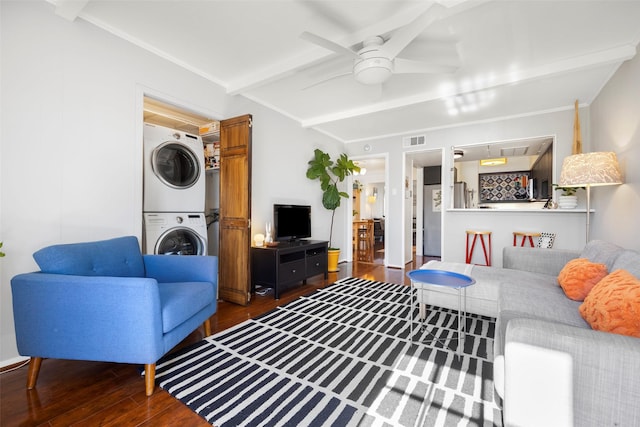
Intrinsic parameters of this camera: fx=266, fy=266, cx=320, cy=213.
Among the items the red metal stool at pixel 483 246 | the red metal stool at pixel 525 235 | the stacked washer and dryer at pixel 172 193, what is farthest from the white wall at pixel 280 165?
the red metal stool at pixel 525 235

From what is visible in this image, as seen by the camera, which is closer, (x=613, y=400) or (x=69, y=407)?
(x=613, y=400)

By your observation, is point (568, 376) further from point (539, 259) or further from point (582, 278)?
point (539, 259)

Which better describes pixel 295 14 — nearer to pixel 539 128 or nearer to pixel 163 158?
pixel 163 158

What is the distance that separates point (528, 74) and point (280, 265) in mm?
3546

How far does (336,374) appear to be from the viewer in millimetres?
1760

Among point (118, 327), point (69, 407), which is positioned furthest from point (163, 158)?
point (69, 407)

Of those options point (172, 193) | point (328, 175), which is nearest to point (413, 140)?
point (328, 175)

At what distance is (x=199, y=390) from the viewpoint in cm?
159

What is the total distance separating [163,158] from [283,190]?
1.76m

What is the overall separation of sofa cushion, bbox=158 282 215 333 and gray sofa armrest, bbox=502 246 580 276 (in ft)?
10.1

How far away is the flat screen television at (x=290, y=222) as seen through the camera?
3.87 meters

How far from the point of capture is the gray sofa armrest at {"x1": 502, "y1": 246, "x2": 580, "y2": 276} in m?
2.63

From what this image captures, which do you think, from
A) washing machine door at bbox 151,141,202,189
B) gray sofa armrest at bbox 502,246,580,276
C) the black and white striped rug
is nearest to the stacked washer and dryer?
washing machine door at bbox 151,141,202,189

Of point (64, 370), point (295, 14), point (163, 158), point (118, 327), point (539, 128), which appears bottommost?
point (64, 370)
